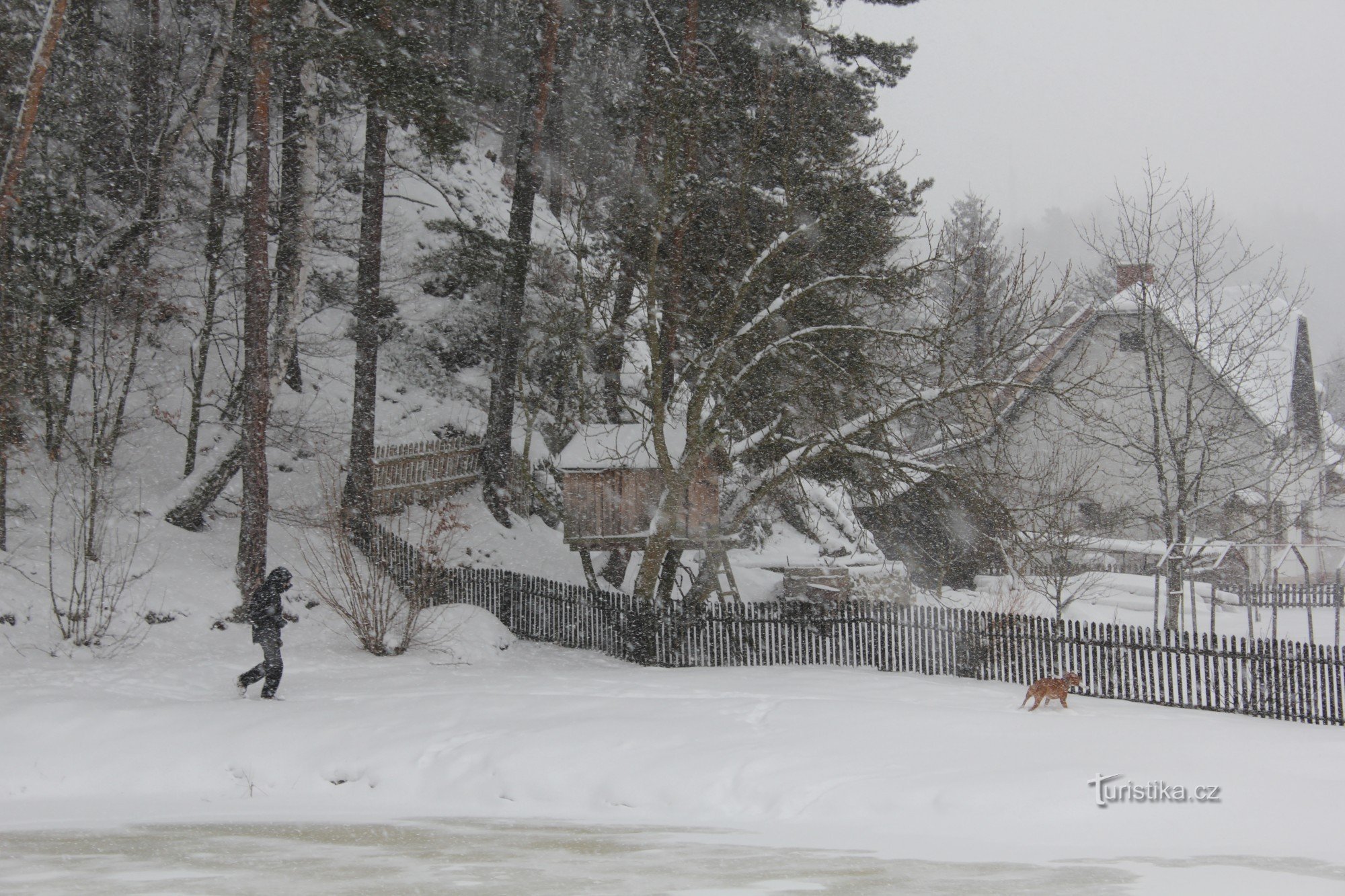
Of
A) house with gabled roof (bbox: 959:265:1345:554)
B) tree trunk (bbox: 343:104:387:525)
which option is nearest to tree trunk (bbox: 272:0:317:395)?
tree trunk (bbox: 343:104:387:525)

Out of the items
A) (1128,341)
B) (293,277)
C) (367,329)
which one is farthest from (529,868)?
(1128,341)

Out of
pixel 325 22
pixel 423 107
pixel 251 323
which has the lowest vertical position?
pixel 251 323

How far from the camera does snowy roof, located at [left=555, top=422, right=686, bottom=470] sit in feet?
55.7

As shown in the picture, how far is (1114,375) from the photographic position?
29250 mm

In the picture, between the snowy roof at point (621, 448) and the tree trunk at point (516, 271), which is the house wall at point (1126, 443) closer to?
the snowy roof at point (621, 448)

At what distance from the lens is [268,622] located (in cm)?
1157

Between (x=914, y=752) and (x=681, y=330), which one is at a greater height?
(x=681, y=330)

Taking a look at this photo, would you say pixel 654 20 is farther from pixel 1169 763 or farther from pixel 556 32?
pixel 1169 763

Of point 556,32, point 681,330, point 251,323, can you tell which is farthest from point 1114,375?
point 251,323

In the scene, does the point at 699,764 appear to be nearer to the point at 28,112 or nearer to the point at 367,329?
the point at 28,112

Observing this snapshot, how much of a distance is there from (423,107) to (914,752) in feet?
40.3

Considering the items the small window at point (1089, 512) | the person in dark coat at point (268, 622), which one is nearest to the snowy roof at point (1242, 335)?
the small window at point (1089, 512)
